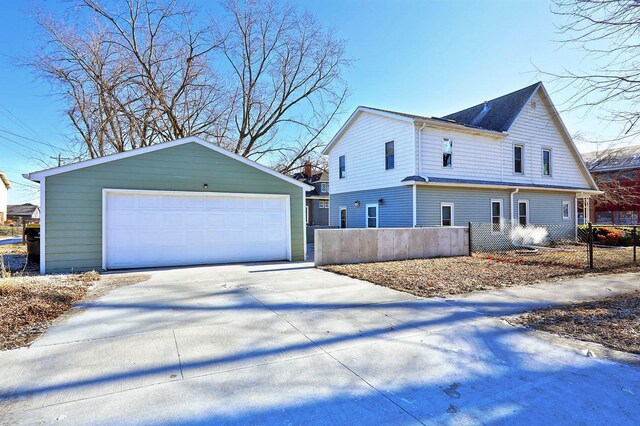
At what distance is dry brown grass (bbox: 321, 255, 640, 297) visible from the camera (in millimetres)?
6980

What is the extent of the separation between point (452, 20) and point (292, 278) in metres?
→ 8.04

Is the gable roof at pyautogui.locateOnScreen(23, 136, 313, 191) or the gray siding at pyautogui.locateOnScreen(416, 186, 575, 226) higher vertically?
the gable roof at pyautogui.locateOnScreen(23, 136, 313, 191)

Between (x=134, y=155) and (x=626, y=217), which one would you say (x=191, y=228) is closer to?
(x=134, y=155)

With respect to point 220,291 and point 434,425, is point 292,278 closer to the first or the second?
point 220,291

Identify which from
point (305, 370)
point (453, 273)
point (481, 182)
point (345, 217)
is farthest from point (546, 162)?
point (305, 370)

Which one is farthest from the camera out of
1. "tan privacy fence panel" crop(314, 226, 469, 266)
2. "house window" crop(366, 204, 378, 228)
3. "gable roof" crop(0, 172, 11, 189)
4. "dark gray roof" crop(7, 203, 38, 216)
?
"dark gray roof" crop(7, 203, 38, 216)

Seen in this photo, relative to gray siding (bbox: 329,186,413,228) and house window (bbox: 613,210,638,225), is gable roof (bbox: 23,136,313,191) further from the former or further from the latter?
house window (bbox: 613,210,638,225)

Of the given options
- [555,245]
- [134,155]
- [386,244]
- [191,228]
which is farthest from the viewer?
[555,245]

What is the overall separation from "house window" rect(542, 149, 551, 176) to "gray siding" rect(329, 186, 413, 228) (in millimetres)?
8166

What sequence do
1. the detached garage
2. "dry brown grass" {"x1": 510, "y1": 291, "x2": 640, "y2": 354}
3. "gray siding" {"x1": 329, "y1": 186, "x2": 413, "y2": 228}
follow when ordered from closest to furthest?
"dry brown grass" {"x1": 510, "y1": 291, "x2": 640, "y2": 354} < the detached garage < "gray siding" {"x1": 329, "y1": 186, "x2": 413, "y2": 228}

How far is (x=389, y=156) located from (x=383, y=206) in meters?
2.19

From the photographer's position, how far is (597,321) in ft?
15.3

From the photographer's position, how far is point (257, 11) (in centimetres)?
1875

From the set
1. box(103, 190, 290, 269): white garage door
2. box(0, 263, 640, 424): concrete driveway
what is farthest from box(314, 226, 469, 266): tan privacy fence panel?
box(0, 263, 640, 424): concrete driveway
